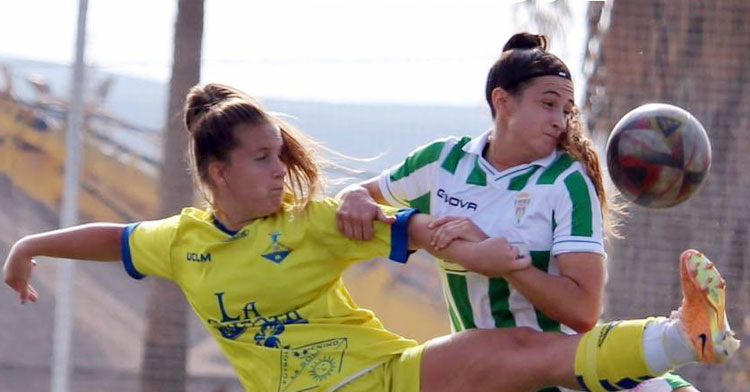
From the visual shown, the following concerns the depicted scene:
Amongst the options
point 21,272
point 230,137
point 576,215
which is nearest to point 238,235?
point 230,137

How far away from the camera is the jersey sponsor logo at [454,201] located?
11.9 ft

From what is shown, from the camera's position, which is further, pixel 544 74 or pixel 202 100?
pixel 202 100

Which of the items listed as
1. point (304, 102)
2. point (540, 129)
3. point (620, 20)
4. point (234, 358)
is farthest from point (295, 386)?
point (620, 20)

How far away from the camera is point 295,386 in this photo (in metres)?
3.58

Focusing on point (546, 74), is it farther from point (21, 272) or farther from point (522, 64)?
point (21, 272)

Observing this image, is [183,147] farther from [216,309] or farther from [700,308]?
[700,308]

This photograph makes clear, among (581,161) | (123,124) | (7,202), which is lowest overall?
(7,202)

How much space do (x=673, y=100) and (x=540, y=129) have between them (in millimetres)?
3365

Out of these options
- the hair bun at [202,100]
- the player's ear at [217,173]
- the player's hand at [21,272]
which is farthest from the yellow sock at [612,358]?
the player's hand at [21,272]

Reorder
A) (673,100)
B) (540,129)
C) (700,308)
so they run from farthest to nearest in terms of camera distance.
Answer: (673,100)
(540,129)
(700,308)

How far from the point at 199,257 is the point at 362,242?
1.47 feet

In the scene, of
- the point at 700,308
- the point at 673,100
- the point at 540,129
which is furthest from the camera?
the point at 673,100

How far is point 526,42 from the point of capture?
367cm

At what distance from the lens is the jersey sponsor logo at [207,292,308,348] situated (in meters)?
3.58
